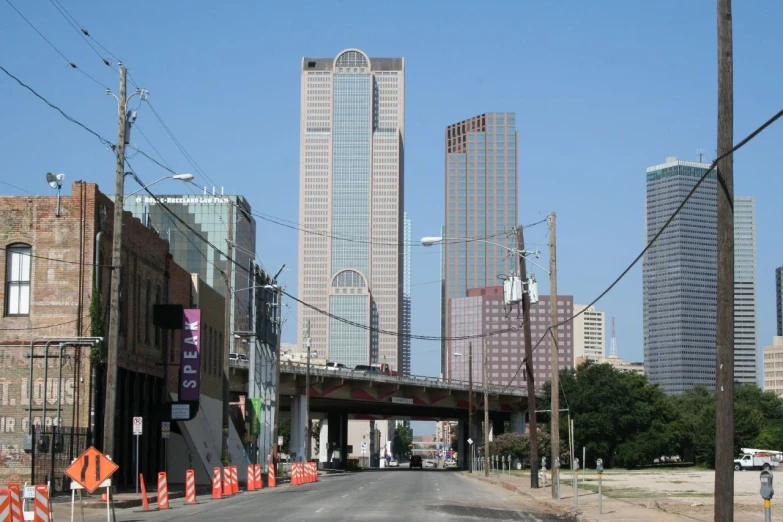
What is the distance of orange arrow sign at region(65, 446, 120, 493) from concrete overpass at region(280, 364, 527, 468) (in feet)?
207

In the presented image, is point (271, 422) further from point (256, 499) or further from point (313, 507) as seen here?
point (313, 507)

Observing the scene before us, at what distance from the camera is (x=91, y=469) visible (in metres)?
22.7

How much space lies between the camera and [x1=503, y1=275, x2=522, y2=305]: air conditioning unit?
138ft

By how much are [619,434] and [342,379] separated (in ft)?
82.9

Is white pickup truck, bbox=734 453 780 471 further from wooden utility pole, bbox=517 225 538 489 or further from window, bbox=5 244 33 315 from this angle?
window, bbox=5 244 33 315

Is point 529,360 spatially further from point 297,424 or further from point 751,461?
point 297,424

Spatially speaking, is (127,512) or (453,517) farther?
(127,512)

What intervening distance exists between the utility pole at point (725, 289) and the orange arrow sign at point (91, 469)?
1291 centimetres

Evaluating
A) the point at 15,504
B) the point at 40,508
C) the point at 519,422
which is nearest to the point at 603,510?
the point at 40,508

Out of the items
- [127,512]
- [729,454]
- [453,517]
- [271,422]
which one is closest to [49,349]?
[127,512]

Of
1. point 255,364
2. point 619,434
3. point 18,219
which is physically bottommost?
point 619,434

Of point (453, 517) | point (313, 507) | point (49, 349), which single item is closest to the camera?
point (453, 517)

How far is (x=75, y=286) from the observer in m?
35.4

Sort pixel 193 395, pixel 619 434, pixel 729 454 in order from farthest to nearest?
pixel 619 434 → pixel 193 395 → pixel 729 454
